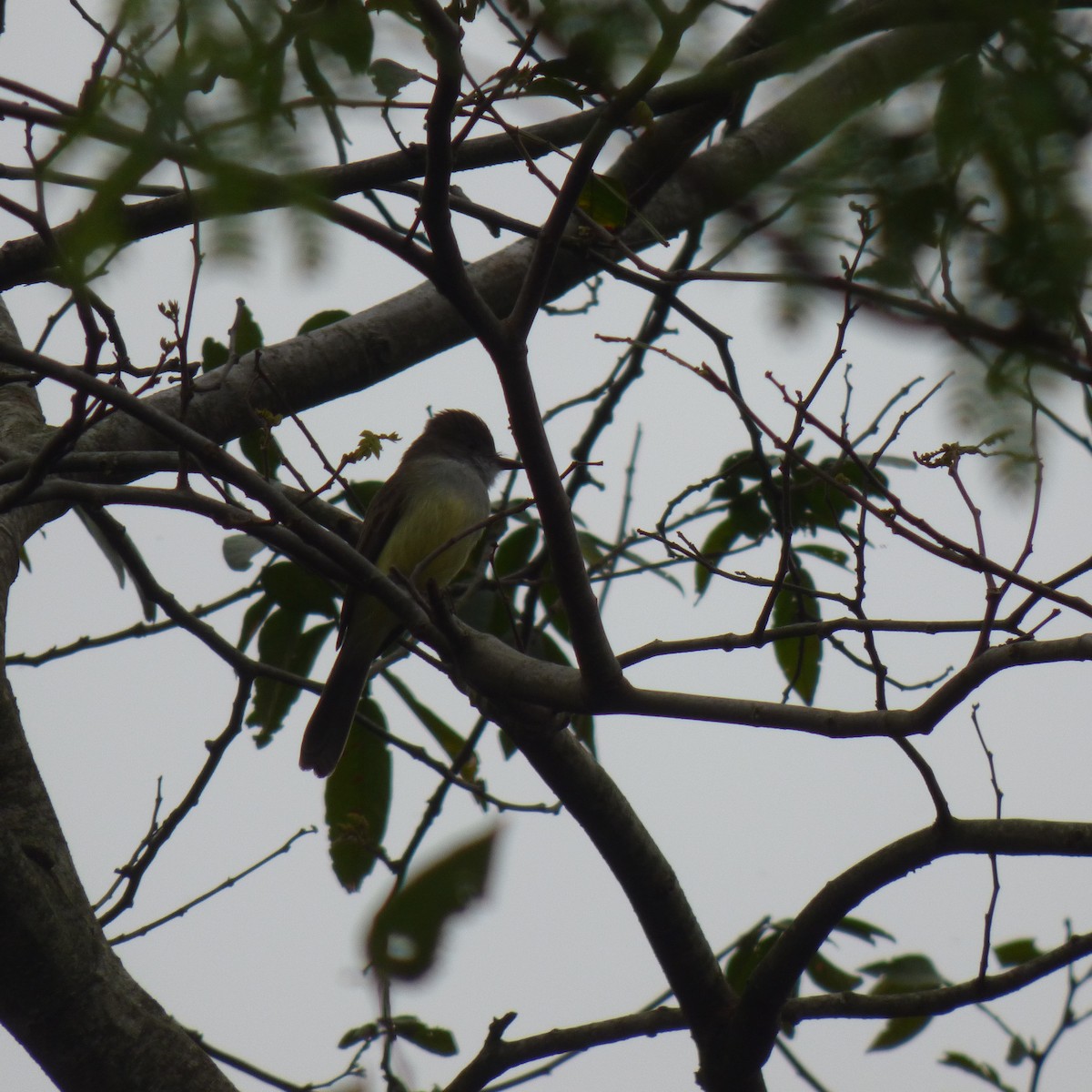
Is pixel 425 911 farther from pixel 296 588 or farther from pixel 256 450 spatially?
pixel 296 588

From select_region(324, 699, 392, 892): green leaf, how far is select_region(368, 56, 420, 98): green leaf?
3174mm

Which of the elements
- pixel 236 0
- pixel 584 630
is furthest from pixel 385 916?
pixel 584 630

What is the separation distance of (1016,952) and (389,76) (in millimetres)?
3777

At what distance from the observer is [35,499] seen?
3.30 m

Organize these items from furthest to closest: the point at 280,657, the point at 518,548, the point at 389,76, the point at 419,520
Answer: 1. the point at 419,520
2. the point at 518,548
3. the point at 280,657
4. the point at 389,76

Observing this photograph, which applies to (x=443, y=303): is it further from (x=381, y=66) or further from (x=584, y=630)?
(x=381, y=66)

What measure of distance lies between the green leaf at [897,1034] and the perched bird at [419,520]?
2.37 m

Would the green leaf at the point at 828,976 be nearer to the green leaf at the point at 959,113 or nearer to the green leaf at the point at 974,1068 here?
the green leaf at the point at 974,1068

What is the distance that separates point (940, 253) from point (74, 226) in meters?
0.84

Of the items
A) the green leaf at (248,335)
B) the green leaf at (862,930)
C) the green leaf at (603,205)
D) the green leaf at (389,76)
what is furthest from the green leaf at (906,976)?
the green leaf at (389,76)

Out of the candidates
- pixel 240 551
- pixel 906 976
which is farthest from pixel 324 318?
pixel 906 976

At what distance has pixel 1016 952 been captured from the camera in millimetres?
4398

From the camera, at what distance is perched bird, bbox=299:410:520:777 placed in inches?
238

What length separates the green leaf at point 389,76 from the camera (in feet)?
5.31
